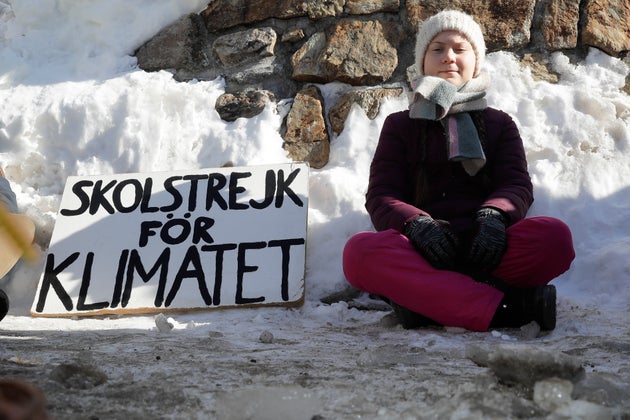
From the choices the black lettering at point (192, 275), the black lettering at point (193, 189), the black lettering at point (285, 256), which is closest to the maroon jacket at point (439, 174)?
the black lettering at point (285, 256)

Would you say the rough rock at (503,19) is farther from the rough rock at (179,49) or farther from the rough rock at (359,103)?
the rough rock at (179,49)

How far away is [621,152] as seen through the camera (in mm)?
2506

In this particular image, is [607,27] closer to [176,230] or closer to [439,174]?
[439,174]

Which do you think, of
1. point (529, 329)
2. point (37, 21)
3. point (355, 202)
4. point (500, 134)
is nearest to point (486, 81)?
point (500, 134)

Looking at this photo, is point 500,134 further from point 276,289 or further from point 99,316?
point 99,316

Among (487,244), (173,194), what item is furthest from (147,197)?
(487,244)

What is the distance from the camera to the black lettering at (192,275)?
7.36 ft

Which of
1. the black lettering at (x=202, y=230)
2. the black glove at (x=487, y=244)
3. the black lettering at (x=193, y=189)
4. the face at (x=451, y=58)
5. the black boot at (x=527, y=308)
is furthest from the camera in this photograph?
the black lettering at (x=193, y=189)

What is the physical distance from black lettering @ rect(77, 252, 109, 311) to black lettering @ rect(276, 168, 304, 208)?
24.0 inches

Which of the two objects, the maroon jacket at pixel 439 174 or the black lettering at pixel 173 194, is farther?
the black lettering at pixel 173 194

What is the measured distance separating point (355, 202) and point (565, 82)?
87 centimetres

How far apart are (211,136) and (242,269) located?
642 millimetres

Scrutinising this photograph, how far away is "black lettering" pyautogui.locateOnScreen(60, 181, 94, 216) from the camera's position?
2531 millimetres

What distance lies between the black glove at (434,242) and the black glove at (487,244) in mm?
49
